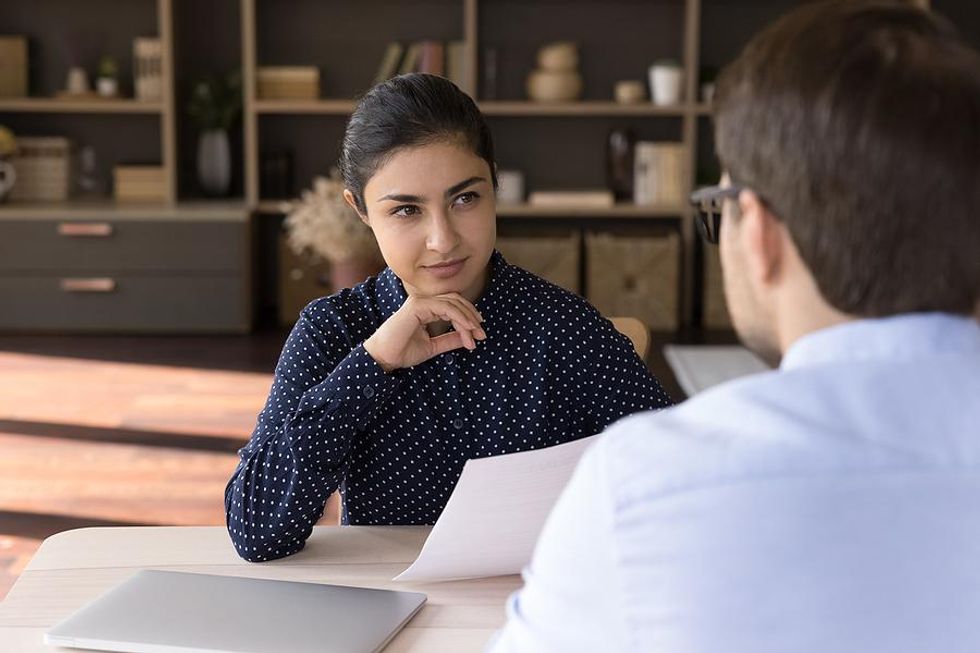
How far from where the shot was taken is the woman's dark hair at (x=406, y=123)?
1.68 metres

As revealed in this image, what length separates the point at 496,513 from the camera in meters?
1.34

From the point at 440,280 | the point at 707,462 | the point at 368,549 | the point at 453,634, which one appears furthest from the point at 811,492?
the point at 440,280

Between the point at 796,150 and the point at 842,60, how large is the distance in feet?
0.18

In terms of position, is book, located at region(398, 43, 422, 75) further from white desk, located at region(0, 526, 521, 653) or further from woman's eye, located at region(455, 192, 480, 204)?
white desk, located at region(0, 526, 521, 653)

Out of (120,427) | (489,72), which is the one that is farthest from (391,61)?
(120,427)

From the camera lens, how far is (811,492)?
0.74 m

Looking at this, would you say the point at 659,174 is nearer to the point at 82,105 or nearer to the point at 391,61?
the point at 391,61

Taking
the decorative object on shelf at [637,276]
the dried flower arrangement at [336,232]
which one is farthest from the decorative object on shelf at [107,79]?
the dried flower arrangement at [336,232]

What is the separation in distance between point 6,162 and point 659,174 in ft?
8.91

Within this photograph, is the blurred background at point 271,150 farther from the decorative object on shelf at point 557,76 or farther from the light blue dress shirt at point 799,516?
the light blue dress shirt at point 799,516

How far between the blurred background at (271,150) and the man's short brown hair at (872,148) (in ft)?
14.1

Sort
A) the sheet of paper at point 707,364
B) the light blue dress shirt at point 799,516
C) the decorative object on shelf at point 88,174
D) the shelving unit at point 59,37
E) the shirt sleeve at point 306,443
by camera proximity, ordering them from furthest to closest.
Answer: the decorative object on shelf at point 88,174 → the shelving unit at point 59,37 → the sheet of paper at point 707,364 → the shirt sleeve at point 306,443 → the light blue dress shirt at point 799,516

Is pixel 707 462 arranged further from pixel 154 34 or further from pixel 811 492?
pixel 154 34

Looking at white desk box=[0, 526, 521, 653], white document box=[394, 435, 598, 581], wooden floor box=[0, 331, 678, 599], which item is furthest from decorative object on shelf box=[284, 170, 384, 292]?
white document box=[394, 435, 598, 581]
